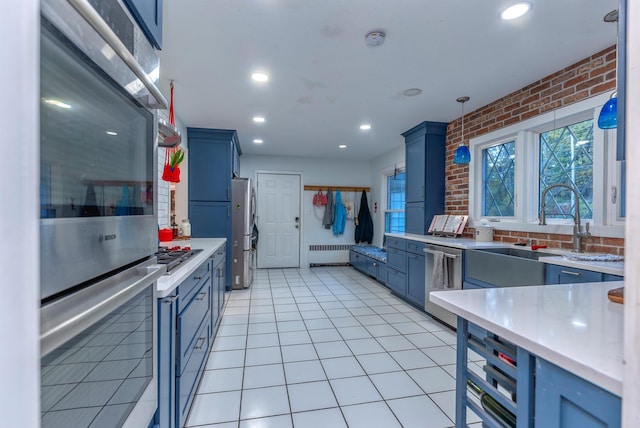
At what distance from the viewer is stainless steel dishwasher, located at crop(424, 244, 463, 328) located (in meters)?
2.78

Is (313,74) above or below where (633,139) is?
above

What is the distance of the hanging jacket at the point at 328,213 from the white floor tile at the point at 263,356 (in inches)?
146

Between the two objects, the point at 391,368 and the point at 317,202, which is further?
the point at 317,202

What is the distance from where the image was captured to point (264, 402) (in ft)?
5.84

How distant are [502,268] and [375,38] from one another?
1.93m

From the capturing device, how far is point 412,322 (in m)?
3.06

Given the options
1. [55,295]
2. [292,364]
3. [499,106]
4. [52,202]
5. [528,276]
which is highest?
[499,106]

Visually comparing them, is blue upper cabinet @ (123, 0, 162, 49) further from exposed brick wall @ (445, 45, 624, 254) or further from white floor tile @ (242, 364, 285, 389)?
exposed brick wall @ (445, 45, 624, 254)

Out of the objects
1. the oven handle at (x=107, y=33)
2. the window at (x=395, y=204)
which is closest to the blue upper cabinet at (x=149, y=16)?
the oven handle at (x=107, y=33)

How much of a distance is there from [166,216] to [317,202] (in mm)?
3227

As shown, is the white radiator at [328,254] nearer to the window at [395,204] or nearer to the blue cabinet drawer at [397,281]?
the window at [395,204]

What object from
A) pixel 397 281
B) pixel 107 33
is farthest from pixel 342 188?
pixel 107 33

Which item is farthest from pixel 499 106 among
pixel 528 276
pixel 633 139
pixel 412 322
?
pixel 633 139

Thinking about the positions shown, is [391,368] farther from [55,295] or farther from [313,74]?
[313,74]
